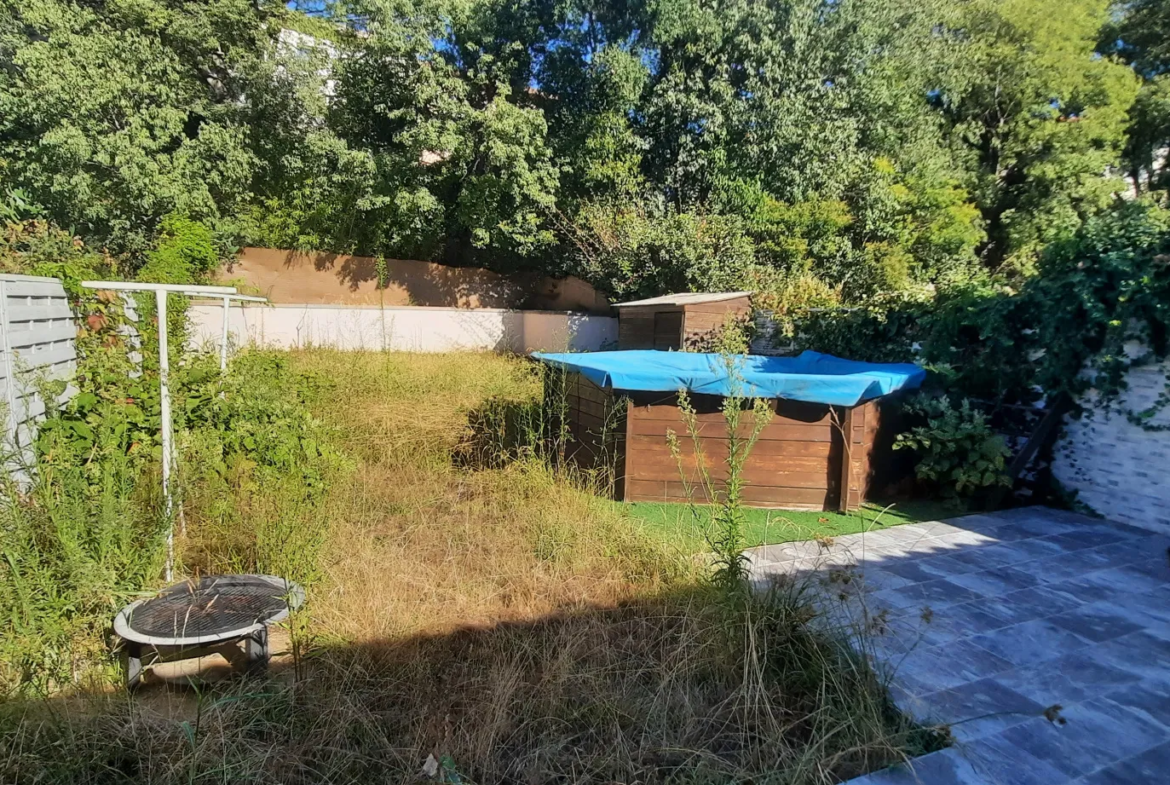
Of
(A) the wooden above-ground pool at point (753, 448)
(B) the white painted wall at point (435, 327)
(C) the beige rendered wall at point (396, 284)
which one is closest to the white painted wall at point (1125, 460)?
(A) the wooden above-ground pool at point (753, 448)

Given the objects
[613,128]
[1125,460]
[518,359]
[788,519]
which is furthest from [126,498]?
[613,128]

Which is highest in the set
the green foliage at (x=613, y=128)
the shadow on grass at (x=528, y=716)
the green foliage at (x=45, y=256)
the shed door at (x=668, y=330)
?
the green foliage at (x=613, y=128)

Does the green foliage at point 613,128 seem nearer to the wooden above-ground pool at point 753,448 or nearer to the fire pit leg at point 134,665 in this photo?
the wooden above-ground pool at point 753,448

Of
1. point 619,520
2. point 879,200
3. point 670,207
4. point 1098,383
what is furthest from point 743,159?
point 619,520

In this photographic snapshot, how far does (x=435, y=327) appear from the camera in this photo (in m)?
14.9

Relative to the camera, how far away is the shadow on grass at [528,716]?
2.07 m

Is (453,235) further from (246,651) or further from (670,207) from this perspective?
(246,651)

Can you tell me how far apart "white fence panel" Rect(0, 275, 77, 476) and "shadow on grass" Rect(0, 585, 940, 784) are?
1439 millimetres

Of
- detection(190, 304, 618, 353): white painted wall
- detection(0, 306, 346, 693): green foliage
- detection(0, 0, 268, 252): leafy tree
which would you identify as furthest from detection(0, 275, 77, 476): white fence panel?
detection(0, 0, 268, 252): leafy tree

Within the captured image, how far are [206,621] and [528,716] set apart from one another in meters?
1.35

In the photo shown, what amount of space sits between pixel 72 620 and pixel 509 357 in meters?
9.77

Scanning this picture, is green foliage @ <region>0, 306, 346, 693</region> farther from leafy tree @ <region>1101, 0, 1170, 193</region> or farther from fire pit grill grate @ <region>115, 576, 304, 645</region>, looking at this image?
leafy tree @ <region>1101, 0, 1170, 193</region>

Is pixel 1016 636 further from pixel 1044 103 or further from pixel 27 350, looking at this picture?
pixel 1044 103

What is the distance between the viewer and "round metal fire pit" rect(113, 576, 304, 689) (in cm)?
244
